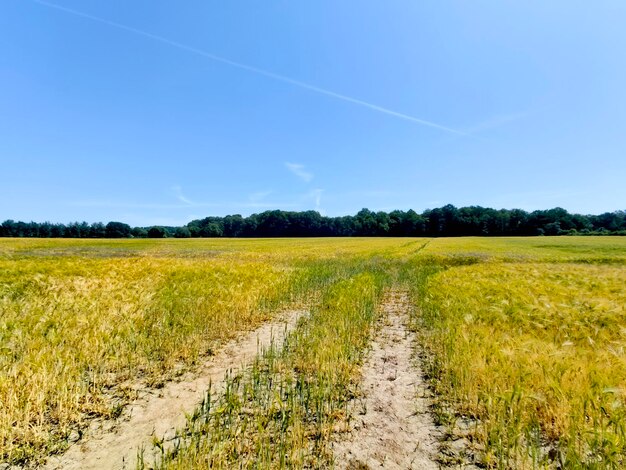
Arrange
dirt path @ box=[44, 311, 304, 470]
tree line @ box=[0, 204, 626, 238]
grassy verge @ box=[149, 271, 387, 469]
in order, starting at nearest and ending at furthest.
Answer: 1. grassy verge @ box=[149, 271, 387, 469]
2. dirt path @ box=[44, 311, 304, 470]
3. tree line @ box=[0, 204, 626, 238]

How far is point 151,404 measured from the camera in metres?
4.77

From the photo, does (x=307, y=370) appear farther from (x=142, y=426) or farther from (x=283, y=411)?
(x=142, y=426)

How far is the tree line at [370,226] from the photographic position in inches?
5007

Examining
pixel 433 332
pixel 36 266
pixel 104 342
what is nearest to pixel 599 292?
pixel 433 332

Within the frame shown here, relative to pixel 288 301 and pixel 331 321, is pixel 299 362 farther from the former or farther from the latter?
pixel 288 301

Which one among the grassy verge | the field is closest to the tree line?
the field

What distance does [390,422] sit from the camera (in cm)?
429

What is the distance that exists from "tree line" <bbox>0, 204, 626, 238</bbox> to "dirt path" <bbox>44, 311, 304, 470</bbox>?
132052 millimetres

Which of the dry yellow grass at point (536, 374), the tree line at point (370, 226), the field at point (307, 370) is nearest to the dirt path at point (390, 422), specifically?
the field at point (307, 370)

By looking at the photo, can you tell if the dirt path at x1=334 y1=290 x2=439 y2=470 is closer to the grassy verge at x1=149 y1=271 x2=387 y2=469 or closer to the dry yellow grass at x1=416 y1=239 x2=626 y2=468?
the grassy verge at x1=149 y1=271 x2=387 y2=469

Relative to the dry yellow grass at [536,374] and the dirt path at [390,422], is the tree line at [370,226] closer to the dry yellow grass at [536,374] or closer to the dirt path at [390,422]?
the dry yellow grass at [536,374]

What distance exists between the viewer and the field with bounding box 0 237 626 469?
3574 mm

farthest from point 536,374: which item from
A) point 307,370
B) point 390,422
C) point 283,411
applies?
point 283,411

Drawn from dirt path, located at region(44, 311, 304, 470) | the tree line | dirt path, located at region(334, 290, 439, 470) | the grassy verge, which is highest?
the tree line
